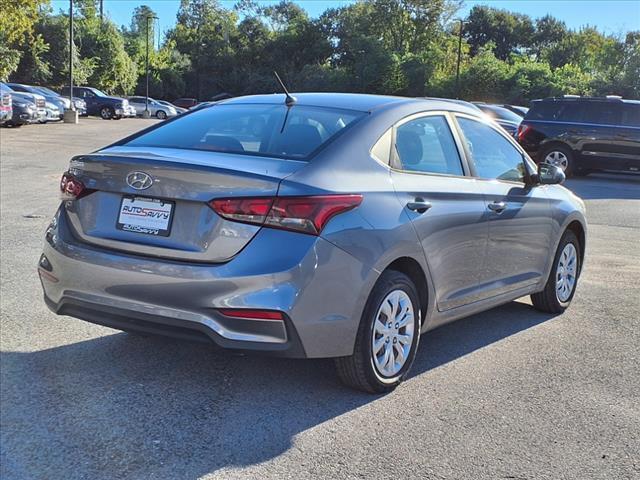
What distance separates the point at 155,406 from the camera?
12.4 ft

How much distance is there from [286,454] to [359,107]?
213 centimetres

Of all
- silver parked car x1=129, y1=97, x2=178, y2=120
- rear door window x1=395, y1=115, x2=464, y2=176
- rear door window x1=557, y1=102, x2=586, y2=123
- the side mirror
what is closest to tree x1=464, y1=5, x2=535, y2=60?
silver parked car x1=129, y1=97, x2=178, y2=120

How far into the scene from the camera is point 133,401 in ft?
12.6

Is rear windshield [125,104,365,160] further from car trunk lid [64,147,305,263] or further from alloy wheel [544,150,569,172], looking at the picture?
alloy wheel [544,150,569,172]

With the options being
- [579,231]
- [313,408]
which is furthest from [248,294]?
[579,231]

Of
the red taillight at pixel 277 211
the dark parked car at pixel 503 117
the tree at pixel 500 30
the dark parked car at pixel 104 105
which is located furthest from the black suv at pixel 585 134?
the tree at pixel 500 30

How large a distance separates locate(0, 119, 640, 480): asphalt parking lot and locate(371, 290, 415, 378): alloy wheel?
0.18 metres

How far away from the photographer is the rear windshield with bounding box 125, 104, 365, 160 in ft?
13.2

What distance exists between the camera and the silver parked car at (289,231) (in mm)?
3486

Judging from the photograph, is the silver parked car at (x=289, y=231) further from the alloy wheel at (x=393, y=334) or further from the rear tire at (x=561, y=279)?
the rear tire at (x=561, y=279)

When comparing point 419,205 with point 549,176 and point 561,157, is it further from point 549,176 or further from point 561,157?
point 561,157

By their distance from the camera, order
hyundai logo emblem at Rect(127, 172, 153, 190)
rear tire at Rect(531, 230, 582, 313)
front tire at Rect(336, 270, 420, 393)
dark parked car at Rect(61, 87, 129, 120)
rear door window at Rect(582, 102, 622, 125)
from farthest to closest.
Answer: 1. dark parked car at Rect(61, 87, 129, 120)
2. rear door window at Rect(582, 102, 622, 125)
3. rear tire at Rect(531, 230, 582, 313)
4. front tire at Rect(336, 270, 420, 393)
5. hyundai logo emblem at Rect(127, 172, 153, 190)

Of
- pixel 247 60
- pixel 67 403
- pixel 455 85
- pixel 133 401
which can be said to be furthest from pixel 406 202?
pixel 247 60

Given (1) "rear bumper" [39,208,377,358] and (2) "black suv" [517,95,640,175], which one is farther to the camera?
(2) "black suv" [517,95,640,175]
